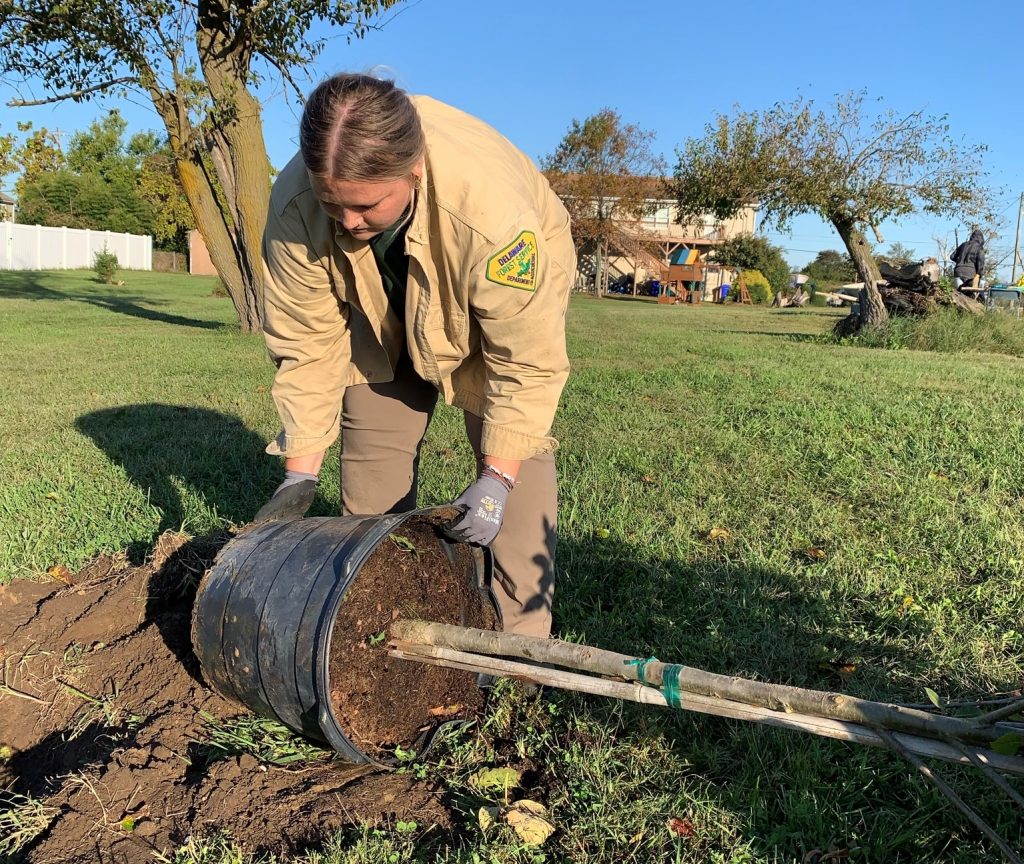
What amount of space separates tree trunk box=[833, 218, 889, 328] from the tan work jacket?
11.6 m

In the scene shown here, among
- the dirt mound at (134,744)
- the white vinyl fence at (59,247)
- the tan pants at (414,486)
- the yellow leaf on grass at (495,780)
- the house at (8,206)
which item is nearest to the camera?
the dirt mound at (134,744)

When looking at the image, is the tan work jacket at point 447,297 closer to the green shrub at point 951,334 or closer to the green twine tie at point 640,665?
the green twine tie at point 640,665

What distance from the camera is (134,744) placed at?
7.04 ft

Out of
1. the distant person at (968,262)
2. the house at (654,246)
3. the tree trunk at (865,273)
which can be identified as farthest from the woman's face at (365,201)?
the house at (654,246)

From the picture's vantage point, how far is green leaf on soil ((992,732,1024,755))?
1.40 metres

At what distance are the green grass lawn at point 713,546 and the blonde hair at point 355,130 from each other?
1543 millimetres

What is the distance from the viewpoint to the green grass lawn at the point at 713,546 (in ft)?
6.27

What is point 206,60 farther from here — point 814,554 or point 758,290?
point 758,290

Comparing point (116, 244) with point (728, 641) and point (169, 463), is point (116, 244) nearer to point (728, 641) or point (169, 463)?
point (169, 463)

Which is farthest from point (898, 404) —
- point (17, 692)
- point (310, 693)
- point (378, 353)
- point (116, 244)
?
point (116, 244)

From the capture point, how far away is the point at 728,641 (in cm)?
265

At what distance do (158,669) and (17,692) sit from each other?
421 millimetres

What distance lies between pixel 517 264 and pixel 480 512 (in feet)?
2.25

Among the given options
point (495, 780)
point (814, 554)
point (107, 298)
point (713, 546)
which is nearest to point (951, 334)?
point (814, 554)
